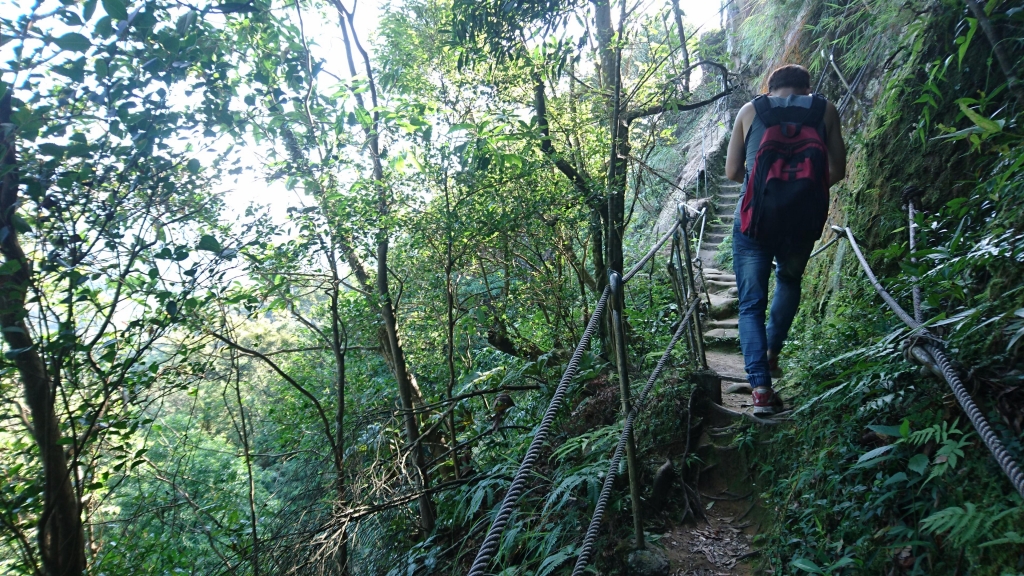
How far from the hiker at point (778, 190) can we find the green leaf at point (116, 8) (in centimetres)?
282

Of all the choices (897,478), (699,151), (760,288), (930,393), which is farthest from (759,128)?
(699,151)

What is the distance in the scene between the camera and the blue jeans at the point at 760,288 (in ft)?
9.68

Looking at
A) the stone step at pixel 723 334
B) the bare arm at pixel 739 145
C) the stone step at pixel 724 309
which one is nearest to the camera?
the bare arm at pixel 739 145

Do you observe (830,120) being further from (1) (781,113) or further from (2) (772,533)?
(2) (772,533)

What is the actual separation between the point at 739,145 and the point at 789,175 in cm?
38

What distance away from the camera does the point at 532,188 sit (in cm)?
464

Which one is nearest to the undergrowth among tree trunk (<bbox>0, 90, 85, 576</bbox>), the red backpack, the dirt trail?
the dirt trail

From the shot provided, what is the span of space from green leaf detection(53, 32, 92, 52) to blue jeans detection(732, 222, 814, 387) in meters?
3.17

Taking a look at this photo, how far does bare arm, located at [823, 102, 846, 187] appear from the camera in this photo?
2926mm

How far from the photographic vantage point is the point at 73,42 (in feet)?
7.52

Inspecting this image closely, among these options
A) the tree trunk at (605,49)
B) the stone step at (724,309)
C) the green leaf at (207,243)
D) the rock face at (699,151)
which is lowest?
the stone step at (724,309)

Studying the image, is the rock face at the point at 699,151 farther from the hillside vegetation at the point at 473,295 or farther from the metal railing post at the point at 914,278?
the metal railing post at the point at 914,278

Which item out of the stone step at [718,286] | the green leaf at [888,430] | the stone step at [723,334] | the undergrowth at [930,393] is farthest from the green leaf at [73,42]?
the stone step at [718,286]

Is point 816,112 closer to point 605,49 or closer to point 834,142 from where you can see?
point 834,142
